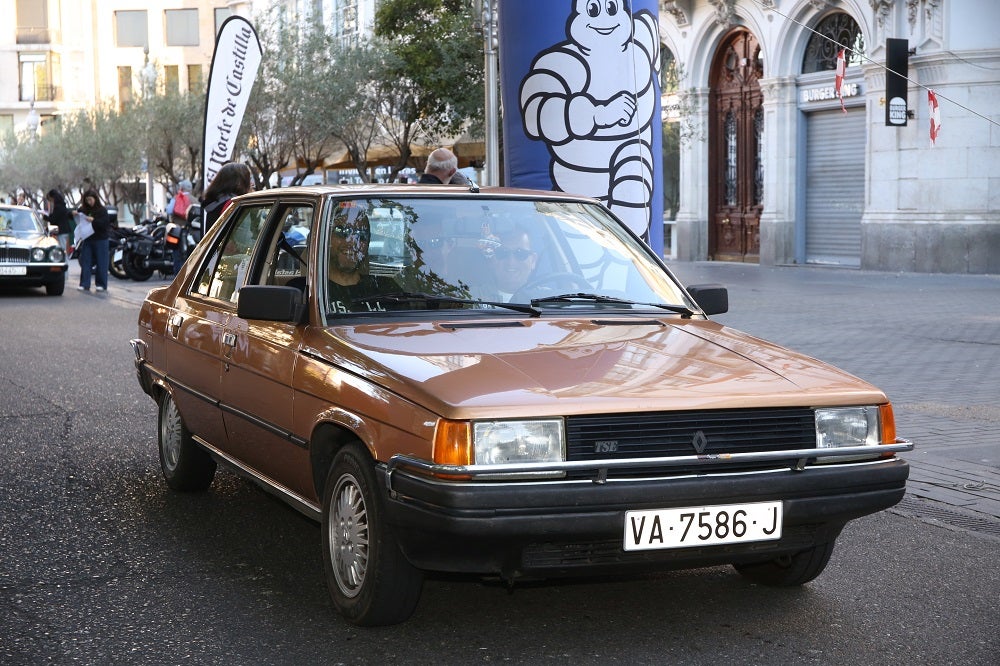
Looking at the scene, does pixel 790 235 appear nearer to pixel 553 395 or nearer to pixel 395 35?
pixel 395 35

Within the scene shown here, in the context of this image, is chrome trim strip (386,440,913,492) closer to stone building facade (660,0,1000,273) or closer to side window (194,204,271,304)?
side window (194,204,271,304)

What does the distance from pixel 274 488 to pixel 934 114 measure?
20.3 m

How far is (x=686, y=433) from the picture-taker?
414 cm

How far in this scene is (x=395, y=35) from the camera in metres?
34.0

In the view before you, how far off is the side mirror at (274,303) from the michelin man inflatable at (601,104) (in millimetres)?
5139

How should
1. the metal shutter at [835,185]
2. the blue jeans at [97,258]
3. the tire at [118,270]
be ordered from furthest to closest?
the tire at [118,270] → the metal shutter at [835,185] → the blue jeans at [97,258]

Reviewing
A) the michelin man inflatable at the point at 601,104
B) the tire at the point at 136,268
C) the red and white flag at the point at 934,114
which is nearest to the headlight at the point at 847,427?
the michelin man inflatable at the point at 601,104

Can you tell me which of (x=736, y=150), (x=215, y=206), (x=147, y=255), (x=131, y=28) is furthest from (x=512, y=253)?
(x=131, y=28)

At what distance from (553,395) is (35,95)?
3403 inches

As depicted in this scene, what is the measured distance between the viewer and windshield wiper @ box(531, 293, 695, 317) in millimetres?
5225

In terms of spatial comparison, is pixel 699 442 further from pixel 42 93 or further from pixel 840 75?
pixel 42 93

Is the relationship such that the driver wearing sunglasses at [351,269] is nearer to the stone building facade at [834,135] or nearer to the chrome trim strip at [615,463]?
the chrome trim strip at [615,463]

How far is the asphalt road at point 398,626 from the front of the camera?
14.0 feet

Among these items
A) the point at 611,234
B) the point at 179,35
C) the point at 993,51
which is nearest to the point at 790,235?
the point at 993,51
